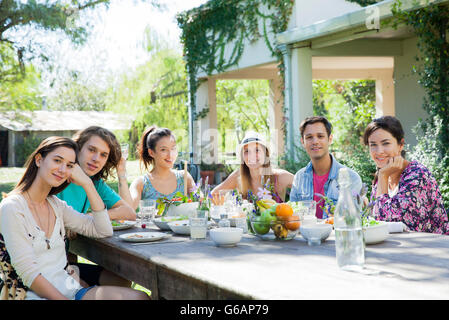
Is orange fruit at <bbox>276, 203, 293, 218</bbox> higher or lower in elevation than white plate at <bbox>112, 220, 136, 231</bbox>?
higher

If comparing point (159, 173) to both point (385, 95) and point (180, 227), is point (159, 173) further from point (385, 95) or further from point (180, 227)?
point (385, 95)

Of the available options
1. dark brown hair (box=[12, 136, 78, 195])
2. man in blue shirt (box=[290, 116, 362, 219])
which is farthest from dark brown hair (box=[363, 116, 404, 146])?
dark brown hair (box=[12, 136, 78, 195])

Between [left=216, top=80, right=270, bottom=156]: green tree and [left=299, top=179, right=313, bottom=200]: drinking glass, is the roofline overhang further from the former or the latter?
[left=216, top=80, right=270, bottom=156]: green tree

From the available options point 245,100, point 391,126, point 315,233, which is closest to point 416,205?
point 391,126

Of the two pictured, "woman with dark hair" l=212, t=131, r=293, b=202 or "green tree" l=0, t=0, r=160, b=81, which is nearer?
"woman with dark hair" l=212, t=131, r=293, b=202

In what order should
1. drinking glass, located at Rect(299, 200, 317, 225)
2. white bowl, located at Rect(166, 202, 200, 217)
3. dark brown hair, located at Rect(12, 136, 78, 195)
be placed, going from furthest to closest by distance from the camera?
1. white bowl, located at Rect(166, 202, 200, 217)
2. drinking glass, located at Rect(299, 200, 317, 225)
3. dark brown hair, located at Rect(12, 136, 78, 195)

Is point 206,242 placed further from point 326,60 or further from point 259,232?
point 326,60

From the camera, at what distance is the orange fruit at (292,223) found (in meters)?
Answer: 2.57

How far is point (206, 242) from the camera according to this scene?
264 cm

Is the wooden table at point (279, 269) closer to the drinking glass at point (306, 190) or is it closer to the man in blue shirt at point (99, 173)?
the man in blue shirt at point (99, 173)

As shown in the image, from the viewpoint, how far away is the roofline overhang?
637 centimetres

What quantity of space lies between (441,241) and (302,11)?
6.94 metres

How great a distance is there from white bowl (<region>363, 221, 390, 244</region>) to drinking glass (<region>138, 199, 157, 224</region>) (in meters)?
1.41

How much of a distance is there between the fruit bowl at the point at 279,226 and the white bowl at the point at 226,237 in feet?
0.53
